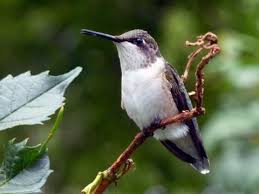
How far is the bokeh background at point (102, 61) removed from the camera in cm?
632

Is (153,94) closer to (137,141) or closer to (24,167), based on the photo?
(137,141)

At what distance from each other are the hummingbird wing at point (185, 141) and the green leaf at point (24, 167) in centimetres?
201

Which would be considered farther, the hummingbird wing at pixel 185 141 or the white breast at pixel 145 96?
the hummingbird wing at pixel 185 141

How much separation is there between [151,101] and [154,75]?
0.49 feet

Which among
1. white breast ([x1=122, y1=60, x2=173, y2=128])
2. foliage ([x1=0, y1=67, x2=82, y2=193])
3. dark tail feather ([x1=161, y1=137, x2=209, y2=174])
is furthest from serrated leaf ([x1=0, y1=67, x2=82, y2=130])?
dark tail feather ([x1=161, y1=137, x2=209, y2=174])

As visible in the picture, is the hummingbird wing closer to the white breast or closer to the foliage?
the white breast

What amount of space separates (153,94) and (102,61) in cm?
391

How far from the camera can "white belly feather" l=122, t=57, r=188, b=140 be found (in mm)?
3240

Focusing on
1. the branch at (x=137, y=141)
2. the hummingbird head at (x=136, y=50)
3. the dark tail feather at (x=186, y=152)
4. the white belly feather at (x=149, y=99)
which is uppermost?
the branch at (x=137, y=141)

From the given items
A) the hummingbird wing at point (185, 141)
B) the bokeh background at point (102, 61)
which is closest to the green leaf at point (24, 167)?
the hummingbird wing at point (185, 141)

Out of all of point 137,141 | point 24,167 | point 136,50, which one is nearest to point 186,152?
point 136,50

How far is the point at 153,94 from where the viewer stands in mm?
3297

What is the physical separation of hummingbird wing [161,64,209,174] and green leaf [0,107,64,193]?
201 centimetres

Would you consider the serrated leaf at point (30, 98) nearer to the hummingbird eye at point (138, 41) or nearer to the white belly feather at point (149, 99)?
the white belly feather at point (149, 99)
